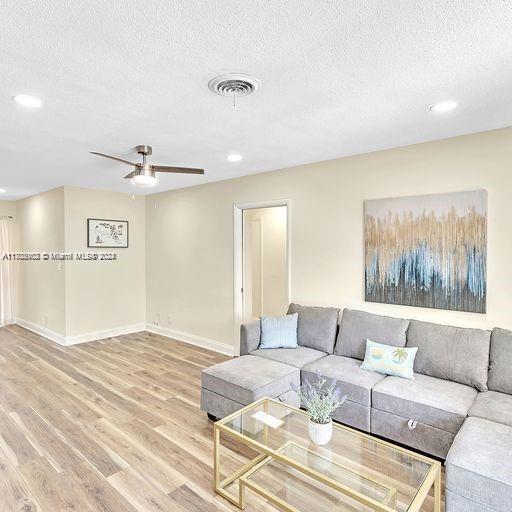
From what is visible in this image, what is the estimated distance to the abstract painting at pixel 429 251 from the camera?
294 centimetres

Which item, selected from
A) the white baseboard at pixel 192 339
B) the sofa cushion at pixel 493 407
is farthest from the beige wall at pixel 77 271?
the sofa cushion at pixel 493 407

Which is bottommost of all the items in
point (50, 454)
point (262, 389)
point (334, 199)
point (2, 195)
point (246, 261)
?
point (50, 454)

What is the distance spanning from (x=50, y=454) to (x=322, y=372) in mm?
2174

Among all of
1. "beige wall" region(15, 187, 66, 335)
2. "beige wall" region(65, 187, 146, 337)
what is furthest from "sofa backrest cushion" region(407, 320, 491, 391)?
"beige wall" region(15, 187, 66, 335)

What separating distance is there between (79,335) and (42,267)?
1435mm

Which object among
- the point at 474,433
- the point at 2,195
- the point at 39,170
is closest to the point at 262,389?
the point at 474,433

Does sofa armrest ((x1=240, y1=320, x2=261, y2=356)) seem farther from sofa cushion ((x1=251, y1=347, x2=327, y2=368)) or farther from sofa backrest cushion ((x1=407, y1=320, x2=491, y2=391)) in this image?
sofa backrest cushion ((x1=407, y1=320, x2=491, y2=391))

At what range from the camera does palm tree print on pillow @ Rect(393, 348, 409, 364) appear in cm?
286

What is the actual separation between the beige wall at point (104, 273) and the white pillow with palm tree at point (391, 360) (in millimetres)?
4401

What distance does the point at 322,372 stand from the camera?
9.79ft

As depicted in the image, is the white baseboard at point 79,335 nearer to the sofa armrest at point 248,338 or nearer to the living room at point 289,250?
the living room at point 289,250

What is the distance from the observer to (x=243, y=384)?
2795mm

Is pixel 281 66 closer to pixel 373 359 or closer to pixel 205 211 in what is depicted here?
pixel 373 359

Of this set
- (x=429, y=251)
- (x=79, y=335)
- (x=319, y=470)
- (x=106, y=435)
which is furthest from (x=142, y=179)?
(x=79, y=335)
